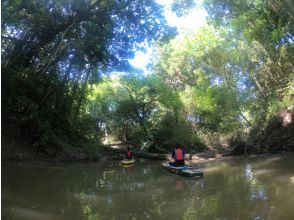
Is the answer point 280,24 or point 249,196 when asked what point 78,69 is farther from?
point 249,196

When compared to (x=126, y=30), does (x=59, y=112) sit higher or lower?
lower

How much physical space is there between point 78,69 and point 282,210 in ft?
51.2

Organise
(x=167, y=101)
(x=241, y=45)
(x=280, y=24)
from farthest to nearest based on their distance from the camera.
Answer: (x=167, y=101) → (x=241, y=45) → (x=280, y=24)

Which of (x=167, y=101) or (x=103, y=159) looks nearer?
(x=103, y=159)

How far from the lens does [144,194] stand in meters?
10.5

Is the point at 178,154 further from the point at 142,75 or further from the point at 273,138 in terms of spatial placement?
the point at 142,75

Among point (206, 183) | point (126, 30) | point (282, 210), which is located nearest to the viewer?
point (282, 210)

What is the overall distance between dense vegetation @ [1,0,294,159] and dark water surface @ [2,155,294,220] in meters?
4.33

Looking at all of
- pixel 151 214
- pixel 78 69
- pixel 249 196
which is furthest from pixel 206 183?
pixel 78 69

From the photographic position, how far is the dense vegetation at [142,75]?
17.0m

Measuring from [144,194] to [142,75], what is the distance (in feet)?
63.7

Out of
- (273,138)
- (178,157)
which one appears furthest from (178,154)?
(273,138)

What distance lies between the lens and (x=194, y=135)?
88.6ft

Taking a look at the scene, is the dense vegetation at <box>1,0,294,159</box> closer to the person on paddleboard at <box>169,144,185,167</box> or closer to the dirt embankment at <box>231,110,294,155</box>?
the dirt embankment at <box>231,110,294,155</box>
